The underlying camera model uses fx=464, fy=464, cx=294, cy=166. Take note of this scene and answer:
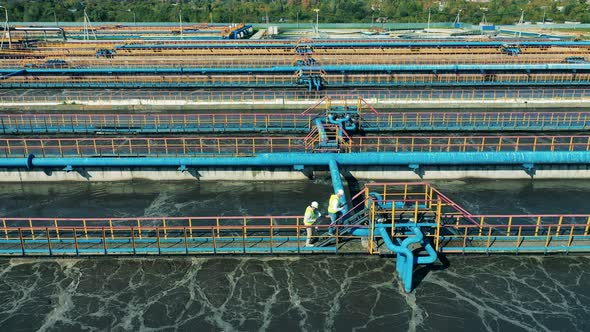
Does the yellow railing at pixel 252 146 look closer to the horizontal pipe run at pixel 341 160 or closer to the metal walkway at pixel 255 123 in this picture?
the horizontal pipe run at pixel 341 160

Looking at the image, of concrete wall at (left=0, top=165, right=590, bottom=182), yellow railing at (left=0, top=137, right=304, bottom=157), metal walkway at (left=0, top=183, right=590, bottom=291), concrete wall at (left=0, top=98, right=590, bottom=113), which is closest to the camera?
metal walkway at (left=0, top=183, right=590, bottom=291)

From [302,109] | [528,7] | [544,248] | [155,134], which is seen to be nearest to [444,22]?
[528,7]

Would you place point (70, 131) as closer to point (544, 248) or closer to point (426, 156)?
point (426, 156)

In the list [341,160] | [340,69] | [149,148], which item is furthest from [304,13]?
[341,160]

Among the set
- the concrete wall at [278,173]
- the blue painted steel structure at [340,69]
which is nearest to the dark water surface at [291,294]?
the concrete wall at [278,173]

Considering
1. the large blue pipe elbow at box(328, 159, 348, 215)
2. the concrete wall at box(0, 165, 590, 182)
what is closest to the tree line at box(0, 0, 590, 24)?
the concrete wall at box(0, 165, 590, 182)

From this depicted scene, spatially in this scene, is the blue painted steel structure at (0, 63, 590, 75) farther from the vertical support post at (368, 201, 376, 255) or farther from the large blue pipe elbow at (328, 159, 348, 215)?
the vertical support post at (368, 201, 376, 255)

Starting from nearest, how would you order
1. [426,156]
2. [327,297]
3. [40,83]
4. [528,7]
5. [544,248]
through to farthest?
1. [327,297]
2. [544,248]
3. [426,156]
4. [40,83]
5. [528,7]
